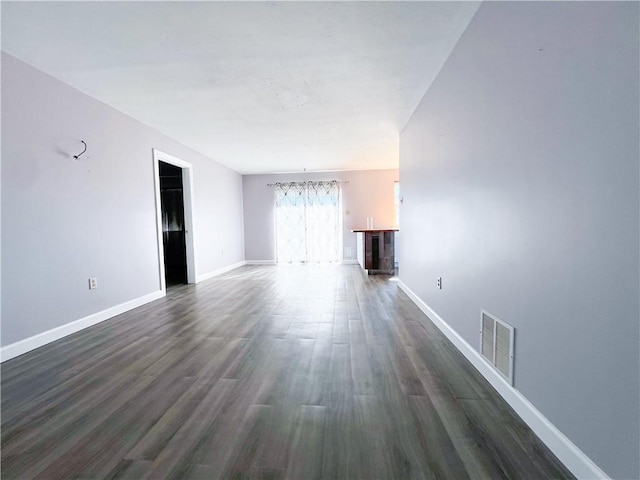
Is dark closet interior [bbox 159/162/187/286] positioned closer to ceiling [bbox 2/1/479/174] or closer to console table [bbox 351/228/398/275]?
ceiling [bbox 2/1/479/174]

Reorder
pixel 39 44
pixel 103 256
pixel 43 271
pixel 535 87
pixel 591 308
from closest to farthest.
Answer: pixel 591 308
pixel 535 87
pixel 39 44
pixel 43 271
pixel 103 256

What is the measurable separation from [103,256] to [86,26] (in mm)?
2183

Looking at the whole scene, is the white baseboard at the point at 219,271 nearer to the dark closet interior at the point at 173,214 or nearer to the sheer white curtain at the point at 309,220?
the dark closet interior at the point at 173,214

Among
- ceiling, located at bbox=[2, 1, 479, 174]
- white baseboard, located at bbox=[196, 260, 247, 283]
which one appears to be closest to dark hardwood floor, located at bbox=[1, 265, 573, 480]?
ceiling, located at bbox=[2, 1, 479, 174]

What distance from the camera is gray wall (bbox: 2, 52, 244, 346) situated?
2.20 meters

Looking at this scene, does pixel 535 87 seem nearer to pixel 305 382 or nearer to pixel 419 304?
pixel 305 382

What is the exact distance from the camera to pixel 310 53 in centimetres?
224

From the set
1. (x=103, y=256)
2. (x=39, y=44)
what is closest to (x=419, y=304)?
(x=103, y=256)

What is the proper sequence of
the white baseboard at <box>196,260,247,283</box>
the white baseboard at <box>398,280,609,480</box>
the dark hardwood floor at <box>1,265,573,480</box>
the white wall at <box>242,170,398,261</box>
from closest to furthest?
the white baseboard at <box>398,280,609,480</box>, the dark hardwood floor at <box>1,265,573,480</box>, the white baseboard at <box>196,260,247,283</box>, the white wall at <box>242,170,398,261</box>

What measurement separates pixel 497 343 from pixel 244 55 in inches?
110

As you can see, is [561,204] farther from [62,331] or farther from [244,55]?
[62,331]

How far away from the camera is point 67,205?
2.65 meters

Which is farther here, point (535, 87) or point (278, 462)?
point (535, 87)

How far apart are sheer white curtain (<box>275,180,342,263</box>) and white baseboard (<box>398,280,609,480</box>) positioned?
→ 541cm
